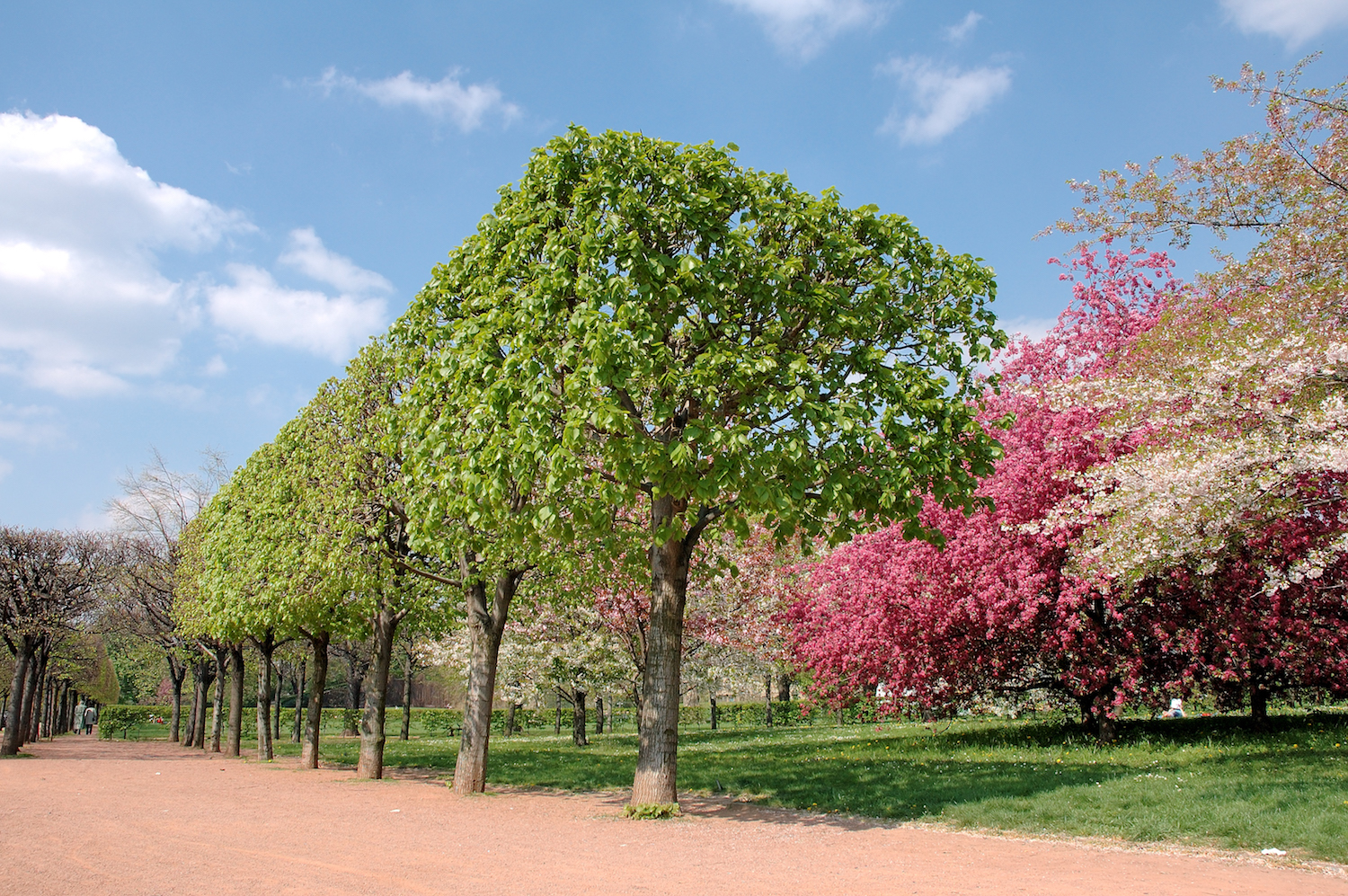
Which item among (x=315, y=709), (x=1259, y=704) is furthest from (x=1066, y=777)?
(x=315, y=709)

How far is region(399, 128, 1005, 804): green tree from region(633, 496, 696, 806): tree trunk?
3cm

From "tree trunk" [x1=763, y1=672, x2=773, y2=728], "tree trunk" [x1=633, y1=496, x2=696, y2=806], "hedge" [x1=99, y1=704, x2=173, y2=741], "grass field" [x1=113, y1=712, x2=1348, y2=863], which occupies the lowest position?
"hedge" [x1=99, y1=704, x2=173, y2=741]

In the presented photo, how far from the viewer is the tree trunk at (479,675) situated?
46.1ft

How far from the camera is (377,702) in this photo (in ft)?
56.9

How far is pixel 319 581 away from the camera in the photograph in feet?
52.6

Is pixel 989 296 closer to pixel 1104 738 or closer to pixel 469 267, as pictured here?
pixel 469 267

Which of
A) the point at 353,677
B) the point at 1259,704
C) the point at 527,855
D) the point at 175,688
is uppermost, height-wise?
the point at 1259,704

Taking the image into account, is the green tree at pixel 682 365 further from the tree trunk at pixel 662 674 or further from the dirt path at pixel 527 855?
the dirt path at pixel 527 855

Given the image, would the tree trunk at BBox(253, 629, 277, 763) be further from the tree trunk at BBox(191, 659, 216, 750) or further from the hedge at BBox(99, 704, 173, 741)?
the hedge at BBox(99, 704, 173, 741)

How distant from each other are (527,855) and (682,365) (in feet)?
18.5

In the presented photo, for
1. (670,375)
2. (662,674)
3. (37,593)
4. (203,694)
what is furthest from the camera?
(203,694)

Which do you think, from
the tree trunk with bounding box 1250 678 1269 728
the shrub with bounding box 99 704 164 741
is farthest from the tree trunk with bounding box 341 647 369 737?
the tree trunk with bounding box 1250 678 1269 728

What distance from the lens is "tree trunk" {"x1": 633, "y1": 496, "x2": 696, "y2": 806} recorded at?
10.7 meters

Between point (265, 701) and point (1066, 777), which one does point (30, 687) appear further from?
point (1066, 777)
